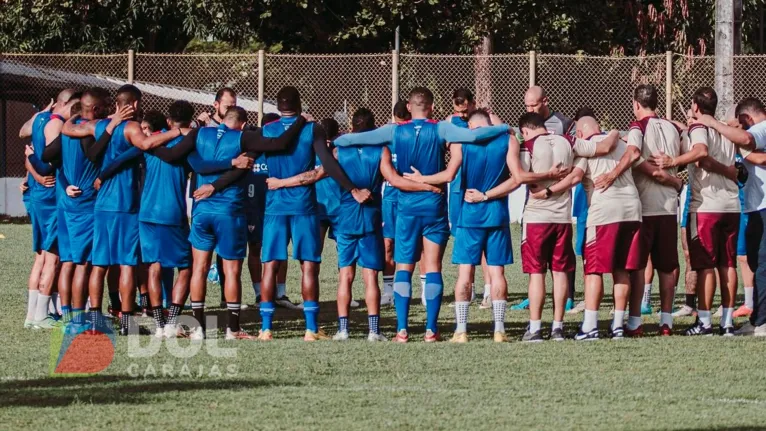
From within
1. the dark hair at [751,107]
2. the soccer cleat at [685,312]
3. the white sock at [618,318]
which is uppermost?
the dark hair at [751,107]

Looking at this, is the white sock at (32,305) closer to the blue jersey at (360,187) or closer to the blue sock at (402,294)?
the blue jersey at (360,187)

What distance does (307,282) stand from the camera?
11.9 metres

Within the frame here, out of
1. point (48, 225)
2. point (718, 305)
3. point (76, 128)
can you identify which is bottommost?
point (718, 305)

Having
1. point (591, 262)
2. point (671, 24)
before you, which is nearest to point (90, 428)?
point (591, 262)

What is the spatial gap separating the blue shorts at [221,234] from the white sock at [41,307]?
1864 mm

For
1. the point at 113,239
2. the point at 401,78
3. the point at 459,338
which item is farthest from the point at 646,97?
the point at 401,78

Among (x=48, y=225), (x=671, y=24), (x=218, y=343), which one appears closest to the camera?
(x=218, y=343)

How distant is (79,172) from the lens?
481 inches

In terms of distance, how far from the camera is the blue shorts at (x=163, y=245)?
11.9m

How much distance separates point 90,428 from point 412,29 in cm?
2344

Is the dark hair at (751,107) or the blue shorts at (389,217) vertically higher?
the dark hair at (751,107)

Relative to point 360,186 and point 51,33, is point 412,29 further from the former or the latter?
point 360,186

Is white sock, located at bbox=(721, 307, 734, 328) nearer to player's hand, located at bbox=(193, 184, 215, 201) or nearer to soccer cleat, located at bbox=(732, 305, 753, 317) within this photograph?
soccer cleat, located at bbox=(732, 305, 753, 317)

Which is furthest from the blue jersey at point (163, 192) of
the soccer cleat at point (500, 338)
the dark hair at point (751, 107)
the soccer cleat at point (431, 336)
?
the dark hair at point (751, 107)
